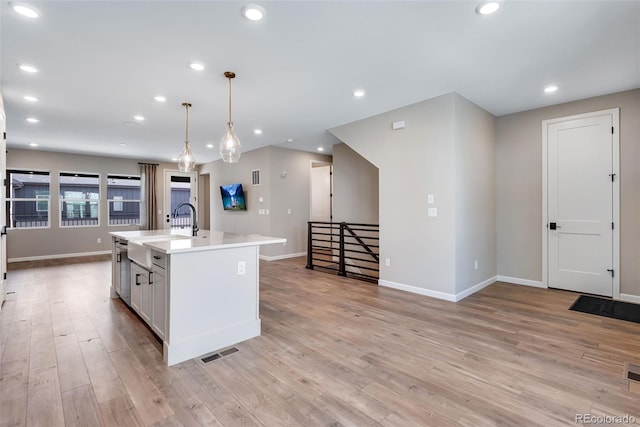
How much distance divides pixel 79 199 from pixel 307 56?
7.93 m

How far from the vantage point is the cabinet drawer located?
2.50 m

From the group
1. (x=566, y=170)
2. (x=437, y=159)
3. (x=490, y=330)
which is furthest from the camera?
(x=566, y=170)

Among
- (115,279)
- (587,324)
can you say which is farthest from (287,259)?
(587,324)

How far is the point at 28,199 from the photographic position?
23.7 ft

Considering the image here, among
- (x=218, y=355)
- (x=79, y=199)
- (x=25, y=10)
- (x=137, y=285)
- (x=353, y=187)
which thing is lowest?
(x=218, y=355)

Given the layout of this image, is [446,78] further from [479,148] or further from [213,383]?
[213,383]

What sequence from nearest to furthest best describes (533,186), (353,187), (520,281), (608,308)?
(608,308) → (533,186) → (520,281) → (353,187)

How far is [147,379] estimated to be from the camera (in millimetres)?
2168

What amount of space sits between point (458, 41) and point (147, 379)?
12.0 feet

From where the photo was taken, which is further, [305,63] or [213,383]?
[305,63]

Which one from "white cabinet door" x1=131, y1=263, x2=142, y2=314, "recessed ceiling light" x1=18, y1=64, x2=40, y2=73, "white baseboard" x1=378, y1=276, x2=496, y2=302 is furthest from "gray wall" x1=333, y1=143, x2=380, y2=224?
"recessed ceiling light" x1=18, y1=64, x2=40, y2=73

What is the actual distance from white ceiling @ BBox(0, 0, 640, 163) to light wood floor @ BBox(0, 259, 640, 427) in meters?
2.64

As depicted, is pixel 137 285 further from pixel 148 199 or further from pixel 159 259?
pixel 148 199

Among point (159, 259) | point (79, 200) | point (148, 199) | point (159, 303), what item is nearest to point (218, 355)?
point (159, 303)
